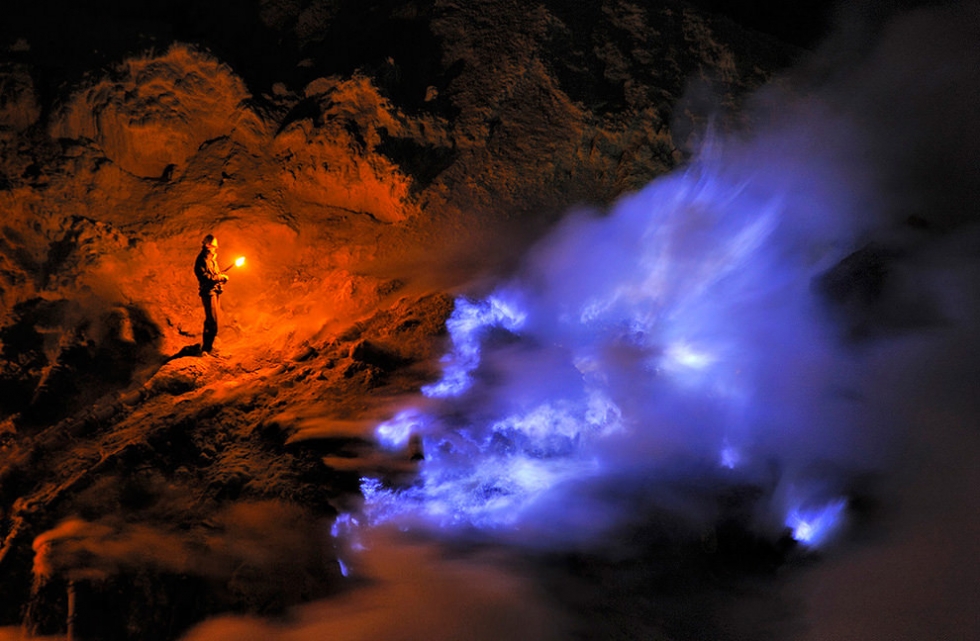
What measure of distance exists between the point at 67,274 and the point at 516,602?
4.84 meters

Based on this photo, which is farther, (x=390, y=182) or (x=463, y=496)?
(x=390, y=182)

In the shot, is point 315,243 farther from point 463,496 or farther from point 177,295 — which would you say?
point 463,496

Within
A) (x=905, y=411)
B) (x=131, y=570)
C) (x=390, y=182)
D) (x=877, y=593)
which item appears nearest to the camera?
(x=131, y=570)

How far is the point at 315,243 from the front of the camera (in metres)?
5.83

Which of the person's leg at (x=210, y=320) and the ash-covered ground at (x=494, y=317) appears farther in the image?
the person's leg at (x=210, y=320)

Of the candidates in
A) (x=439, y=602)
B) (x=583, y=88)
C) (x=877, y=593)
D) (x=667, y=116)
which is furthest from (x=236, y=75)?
(x=877, y=593)

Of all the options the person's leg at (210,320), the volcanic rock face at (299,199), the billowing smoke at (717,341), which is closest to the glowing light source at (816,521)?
the billowing smoke at (717,341)

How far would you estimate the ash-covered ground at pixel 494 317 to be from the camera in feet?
12.2

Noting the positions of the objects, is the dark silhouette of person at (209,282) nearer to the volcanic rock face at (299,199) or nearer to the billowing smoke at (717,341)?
the volcanic rock face at (299,199)

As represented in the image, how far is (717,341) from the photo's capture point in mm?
6078

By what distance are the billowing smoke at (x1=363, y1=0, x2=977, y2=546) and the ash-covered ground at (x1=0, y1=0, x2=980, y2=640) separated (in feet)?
0.11

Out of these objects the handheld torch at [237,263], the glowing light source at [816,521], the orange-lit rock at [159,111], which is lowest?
the glowing light source at [816,521]

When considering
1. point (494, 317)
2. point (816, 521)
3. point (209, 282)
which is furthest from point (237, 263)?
point (816, 521)

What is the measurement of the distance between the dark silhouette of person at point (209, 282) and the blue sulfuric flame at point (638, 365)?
236 centimetres
